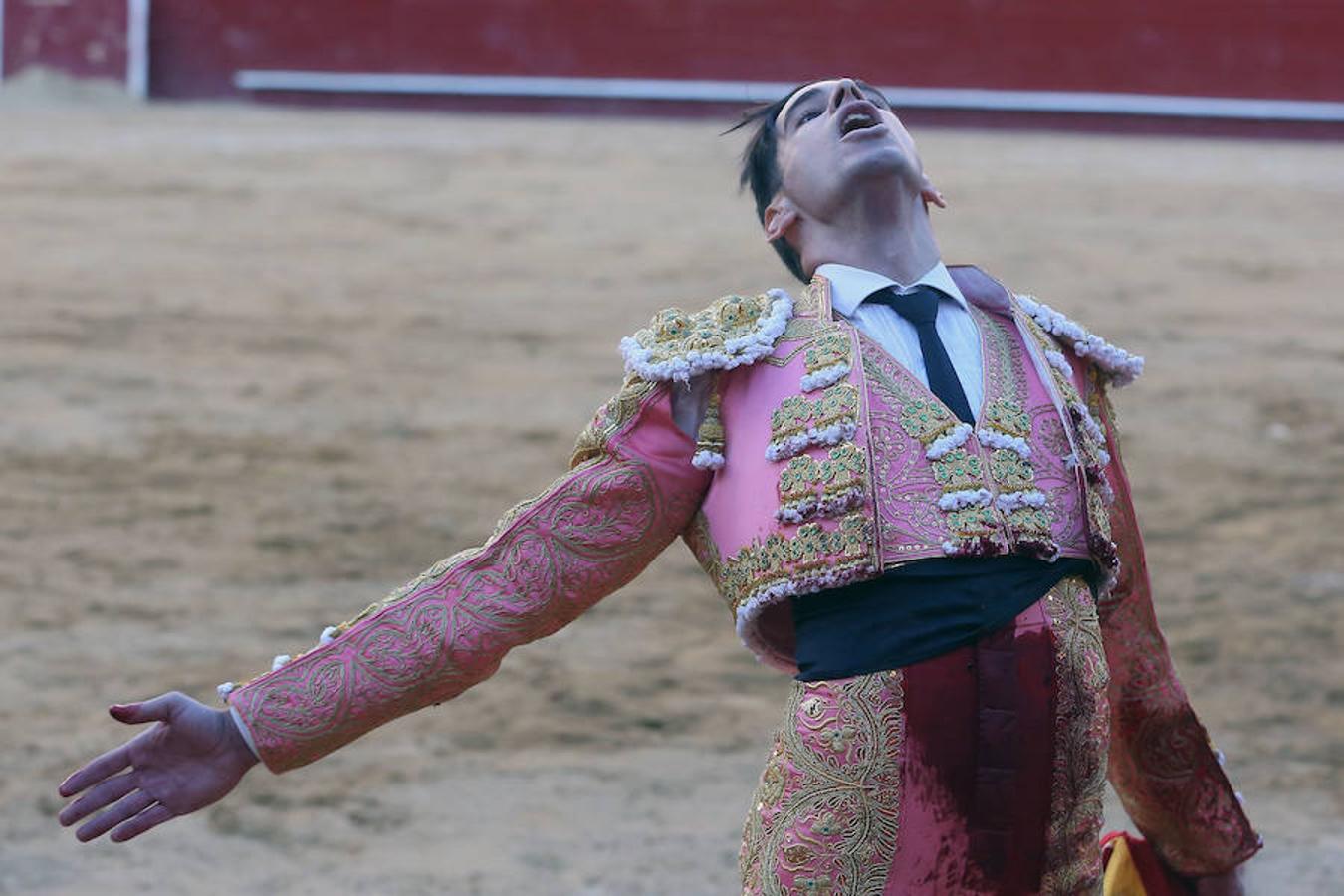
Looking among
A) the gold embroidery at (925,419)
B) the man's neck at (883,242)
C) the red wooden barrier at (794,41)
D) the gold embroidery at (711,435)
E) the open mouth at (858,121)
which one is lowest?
the gold embroidery at (711,435)

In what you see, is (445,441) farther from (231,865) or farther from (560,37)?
(560,37)

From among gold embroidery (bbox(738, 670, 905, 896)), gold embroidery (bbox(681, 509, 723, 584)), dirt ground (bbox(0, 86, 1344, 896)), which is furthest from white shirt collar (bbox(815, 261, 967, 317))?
dirt ground (bbox(0, 86, 1344, 896))

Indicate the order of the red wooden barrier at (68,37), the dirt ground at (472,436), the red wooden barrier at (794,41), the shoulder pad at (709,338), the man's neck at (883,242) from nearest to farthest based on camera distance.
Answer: the shoulder pad at (709,338)
the man's neck at (883,242)
the dirt ground at (472,436)
the red wooden barrier at (794,41)
the red wooden barrier at (68,37)

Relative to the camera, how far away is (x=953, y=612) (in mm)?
1737

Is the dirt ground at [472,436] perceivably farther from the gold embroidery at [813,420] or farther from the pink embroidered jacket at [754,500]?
the gold embroidery at [813,420]

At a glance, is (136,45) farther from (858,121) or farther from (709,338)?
(709,338)

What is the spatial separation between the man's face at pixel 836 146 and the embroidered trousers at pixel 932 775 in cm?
47

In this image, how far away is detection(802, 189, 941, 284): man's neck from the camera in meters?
1.94

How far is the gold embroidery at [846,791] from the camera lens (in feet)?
5.70

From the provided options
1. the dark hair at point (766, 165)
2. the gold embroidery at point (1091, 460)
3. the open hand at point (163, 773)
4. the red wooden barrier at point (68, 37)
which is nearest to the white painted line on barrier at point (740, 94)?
the red wooden barrier at point (68, 37)

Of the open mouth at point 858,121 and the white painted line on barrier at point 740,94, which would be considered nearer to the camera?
the open mouth at point 858,121

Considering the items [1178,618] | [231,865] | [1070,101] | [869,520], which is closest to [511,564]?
[869,520]

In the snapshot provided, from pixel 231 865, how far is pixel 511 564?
6.97 feet

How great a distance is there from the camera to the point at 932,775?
68.5 inches
